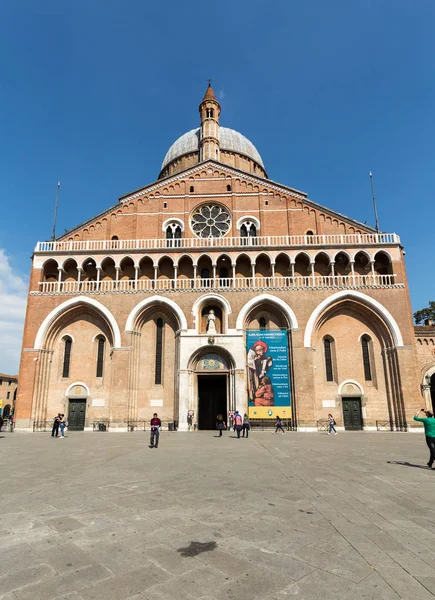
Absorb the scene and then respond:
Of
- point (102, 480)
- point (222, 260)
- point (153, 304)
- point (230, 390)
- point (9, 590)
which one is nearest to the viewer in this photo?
point (9, 590)

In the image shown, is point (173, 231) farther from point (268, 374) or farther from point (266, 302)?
point (268, 374)

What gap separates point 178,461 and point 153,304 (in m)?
16.0

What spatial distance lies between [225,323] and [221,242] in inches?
253

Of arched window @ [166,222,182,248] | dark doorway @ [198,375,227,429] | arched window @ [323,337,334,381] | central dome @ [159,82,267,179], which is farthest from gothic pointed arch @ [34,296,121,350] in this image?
central dome @ [159,82,267,179]

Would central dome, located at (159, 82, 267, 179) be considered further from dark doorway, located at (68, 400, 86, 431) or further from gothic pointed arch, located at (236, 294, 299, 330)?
dark doorway, located at (68, 400, 86, 431)

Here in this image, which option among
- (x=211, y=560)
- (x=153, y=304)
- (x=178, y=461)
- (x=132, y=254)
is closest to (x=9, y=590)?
(x=211, y=560)

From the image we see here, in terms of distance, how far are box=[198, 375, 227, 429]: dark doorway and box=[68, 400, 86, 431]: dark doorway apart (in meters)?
8.05

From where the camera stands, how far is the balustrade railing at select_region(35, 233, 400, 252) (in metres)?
27.1

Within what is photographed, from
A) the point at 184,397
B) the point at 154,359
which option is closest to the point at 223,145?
the point at 154,359

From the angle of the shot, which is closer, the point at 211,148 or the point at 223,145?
the point at 211,148

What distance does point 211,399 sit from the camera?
26297mm

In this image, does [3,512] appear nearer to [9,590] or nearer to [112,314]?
[9,590]

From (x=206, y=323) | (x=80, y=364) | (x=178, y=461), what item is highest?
(x=206, y=323)

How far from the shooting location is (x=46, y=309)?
2656 centimetres
